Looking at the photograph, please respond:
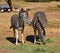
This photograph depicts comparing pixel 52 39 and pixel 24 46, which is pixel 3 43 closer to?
pixel 24 46

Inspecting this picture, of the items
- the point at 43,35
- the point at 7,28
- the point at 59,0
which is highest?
the point at 43,35

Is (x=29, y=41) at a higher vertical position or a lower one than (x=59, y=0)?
higher

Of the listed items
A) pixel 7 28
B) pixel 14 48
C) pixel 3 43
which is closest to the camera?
pixel 14 48

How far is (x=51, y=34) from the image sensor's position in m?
16.8

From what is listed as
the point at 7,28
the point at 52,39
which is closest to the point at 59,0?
the point at 7,28

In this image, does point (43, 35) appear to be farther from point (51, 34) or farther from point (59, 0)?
point (59, 0)

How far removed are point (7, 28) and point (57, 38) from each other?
431 cm

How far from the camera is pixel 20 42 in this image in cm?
1469

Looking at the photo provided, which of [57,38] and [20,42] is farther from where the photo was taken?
[57,38]

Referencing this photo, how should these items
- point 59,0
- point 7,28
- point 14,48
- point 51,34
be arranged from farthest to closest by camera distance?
point 59,0, point 7,28, point 51,34, point 14,48

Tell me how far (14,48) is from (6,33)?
151 inches

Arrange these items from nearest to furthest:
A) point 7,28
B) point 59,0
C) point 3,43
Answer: point 3,43 → point 7,28 → point 59,0

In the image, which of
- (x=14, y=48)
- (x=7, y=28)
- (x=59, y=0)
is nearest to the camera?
(x=14, y=48)

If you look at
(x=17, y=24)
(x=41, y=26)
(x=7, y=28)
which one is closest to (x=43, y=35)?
(x=41, y=26)
